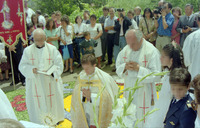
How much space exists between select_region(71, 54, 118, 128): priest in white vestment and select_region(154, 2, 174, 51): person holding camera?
15.9 ft

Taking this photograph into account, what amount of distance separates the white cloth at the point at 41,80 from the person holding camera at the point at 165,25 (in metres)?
4.68

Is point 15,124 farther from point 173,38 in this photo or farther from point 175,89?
point 173,38

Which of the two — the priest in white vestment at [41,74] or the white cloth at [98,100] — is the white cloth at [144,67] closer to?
the white cloth at [98,100]

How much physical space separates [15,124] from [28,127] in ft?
2.13

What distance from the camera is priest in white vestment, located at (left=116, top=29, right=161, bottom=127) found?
4078mm

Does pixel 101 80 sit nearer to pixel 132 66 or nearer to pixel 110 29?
pixel 132 66

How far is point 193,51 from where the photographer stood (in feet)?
16.9

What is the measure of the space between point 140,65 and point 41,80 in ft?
7.24

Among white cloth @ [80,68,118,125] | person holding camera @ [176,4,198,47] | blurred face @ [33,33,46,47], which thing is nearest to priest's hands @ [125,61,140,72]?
white cloth @ [80,68,118,125]

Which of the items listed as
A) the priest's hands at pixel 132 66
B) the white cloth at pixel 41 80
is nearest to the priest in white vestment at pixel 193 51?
the priest's hands at pixel 132 66

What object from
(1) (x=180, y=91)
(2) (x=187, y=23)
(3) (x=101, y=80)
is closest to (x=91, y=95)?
(3) (x=101, y=80)

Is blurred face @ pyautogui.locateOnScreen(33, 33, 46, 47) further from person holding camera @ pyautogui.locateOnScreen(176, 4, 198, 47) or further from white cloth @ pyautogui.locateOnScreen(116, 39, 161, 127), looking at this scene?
person holding camera @ pyautogui.locateOnScreen(176, 4, 198, 47)

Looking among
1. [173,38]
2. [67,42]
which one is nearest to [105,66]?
[67,42]

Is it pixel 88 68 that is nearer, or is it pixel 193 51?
pixel 88 68
